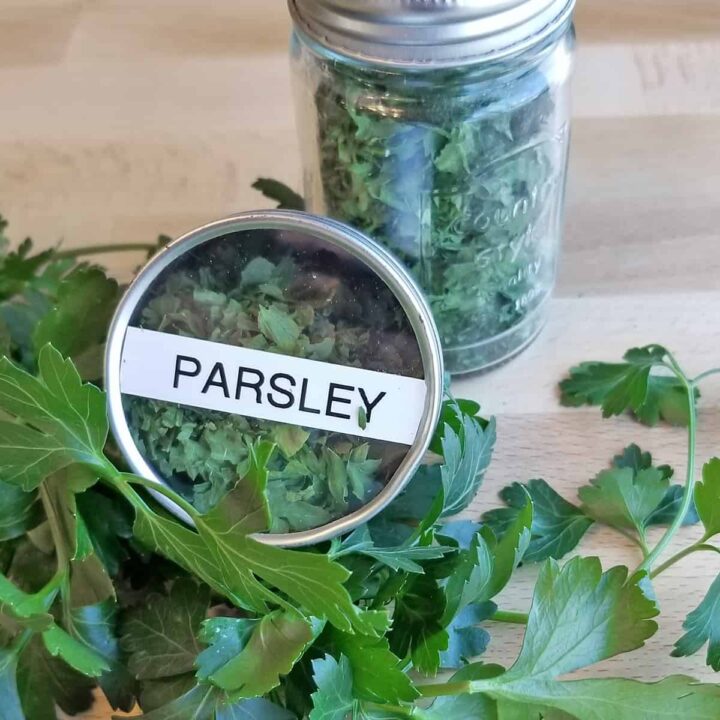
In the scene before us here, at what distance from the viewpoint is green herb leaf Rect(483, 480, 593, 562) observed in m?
0.50

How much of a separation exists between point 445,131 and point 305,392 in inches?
5.9

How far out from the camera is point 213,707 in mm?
404

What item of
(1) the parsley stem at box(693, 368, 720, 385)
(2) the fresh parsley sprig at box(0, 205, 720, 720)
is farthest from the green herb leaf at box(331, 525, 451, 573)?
(1) the parsley stem at box(693, 368, 720, 385)

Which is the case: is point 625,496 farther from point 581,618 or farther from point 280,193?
point 280,193

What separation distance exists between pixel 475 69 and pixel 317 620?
274mm

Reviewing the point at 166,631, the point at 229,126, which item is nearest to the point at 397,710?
the point at 166,631

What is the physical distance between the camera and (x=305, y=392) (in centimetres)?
45

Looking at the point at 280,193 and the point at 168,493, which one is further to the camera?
the point at 280,193

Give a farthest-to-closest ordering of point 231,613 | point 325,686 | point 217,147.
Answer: point 217,147, point 231,613, point 325,686

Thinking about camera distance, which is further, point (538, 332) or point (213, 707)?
point (538, 332)

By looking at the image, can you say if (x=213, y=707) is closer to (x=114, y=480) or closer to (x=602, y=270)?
(x=114, y=480)

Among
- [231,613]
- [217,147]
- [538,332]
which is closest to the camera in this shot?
[231,613]

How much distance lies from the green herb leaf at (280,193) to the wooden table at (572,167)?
0.36 ft

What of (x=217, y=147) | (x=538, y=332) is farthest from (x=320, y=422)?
(x=217, y=147)
